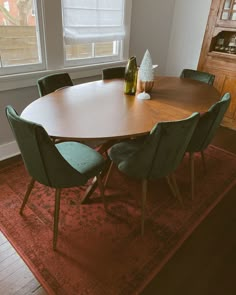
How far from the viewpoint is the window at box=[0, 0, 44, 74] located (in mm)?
2059

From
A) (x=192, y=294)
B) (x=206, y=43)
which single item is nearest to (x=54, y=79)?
(x=192, y=294)

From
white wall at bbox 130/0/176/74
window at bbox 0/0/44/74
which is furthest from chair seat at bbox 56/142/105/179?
white wall at bbox 130/0/176/74

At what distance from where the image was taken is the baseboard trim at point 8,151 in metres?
2.39

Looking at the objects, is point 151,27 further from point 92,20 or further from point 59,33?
point 59,33

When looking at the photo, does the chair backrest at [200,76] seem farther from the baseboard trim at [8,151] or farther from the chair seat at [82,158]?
the baseboard trim at [8,151]

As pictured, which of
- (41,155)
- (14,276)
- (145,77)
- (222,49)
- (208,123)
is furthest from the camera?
(222,49)

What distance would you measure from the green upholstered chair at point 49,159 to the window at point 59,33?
1217 mm

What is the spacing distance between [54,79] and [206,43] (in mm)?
2152

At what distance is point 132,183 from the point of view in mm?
2119

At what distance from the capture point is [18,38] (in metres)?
2.17

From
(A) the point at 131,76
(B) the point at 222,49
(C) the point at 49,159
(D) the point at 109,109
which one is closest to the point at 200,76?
(B) the point at 222,49

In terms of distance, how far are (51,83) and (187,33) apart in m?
2.41

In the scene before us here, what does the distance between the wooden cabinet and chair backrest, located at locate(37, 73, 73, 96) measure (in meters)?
2.00

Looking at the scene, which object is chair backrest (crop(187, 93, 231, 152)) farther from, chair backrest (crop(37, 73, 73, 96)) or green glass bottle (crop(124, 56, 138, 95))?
chair backrest (crop(37, 73, 73, 96))
